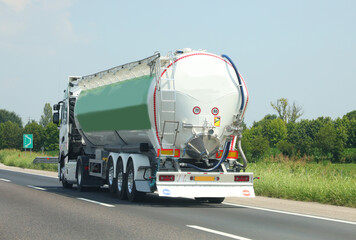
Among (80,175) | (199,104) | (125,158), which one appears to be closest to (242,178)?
(199,104)

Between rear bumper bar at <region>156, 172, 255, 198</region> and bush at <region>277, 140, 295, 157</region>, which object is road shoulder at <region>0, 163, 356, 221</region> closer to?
rear bumper bar at <region>156, 172, 255, 198</region>

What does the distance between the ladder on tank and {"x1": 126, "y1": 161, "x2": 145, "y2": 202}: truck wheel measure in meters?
1.33

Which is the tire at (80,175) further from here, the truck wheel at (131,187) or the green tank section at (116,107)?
the truck wheel at (131,187)

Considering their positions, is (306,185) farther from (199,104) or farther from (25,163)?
(25,163)

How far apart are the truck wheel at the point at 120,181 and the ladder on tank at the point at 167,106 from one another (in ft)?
6.65

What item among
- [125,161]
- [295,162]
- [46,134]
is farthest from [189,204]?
[46,134]

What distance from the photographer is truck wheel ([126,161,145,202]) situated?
1597 centimetres

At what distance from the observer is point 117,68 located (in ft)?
60.0

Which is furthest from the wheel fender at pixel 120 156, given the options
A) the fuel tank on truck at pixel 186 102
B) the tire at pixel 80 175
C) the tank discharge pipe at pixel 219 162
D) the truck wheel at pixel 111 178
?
the tire at pixel 80 175

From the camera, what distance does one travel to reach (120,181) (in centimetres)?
1712

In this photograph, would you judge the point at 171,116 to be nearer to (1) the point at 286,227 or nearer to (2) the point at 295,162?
(1) the point at 286,227

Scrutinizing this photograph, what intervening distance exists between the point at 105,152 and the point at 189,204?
451cm

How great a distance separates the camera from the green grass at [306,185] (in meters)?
16.2

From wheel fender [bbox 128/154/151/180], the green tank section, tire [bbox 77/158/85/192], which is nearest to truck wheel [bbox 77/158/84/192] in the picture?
tire [bbox 77/158/85/192]
